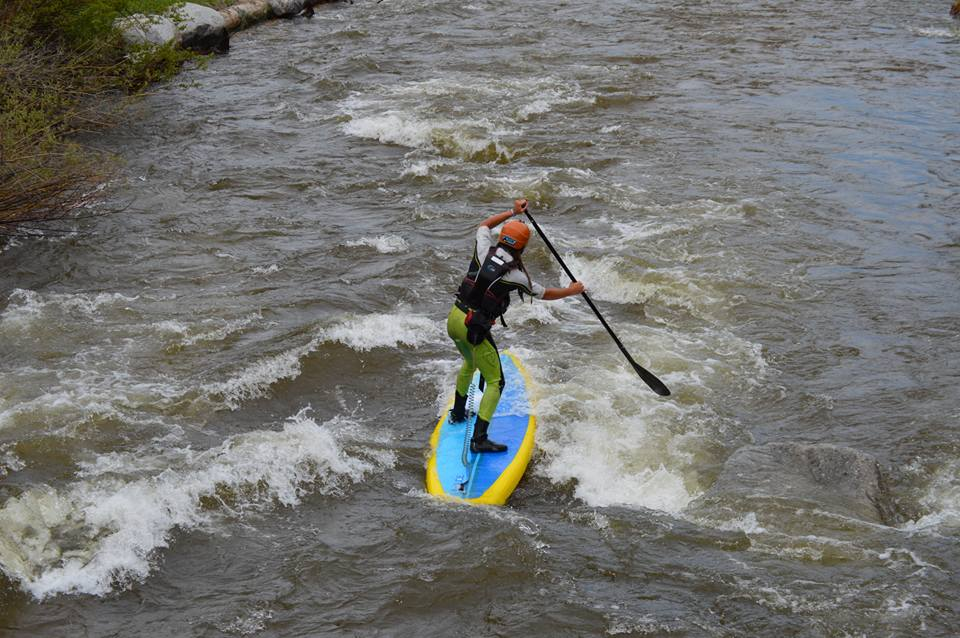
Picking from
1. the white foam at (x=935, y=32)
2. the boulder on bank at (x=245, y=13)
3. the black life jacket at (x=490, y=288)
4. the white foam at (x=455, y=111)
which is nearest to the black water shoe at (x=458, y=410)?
the black life jacket at (x=490, y=288)

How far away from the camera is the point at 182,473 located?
6.36 metres

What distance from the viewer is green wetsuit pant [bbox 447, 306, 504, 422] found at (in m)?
6.59

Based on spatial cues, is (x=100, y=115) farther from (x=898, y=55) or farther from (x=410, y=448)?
(x=898, y=55)

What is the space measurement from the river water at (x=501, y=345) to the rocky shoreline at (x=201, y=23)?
1.05 metres

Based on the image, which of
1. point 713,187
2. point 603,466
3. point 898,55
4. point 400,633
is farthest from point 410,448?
point 898,55

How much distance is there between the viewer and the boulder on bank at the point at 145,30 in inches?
562

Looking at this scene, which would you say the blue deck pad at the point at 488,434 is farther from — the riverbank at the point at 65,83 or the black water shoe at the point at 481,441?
the riverbank at the point at 65,83

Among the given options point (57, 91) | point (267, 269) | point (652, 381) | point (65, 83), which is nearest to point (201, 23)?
point (65, 83)

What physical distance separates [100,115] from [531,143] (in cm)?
589

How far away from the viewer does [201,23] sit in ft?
58.3

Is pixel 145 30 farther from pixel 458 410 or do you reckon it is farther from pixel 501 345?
pixel 458 410

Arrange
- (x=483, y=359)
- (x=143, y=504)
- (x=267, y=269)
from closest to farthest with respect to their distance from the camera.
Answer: (x=143, y=504), (x=483, y=359), (x=267, y=269)

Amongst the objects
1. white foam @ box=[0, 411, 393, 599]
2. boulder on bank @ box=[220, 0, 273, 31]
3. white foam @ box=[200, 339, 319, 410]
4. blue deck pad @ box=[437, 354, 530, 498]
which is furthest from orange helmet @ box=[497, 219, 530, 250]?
boulder on bank @ box=[220, 0, 273, 31]

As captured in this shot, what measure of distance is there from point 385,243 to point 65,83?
5.05 meters
